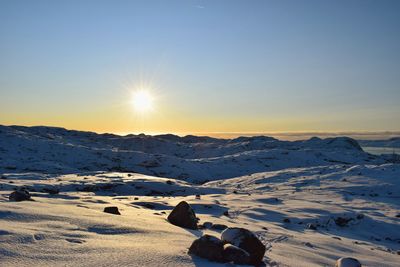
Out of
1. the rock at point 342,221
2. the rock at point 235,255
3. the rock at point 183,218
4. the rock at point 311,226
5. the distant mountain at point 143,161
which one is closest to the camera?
the rock at point 235,255

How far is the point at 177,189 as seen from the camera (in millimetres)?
18391

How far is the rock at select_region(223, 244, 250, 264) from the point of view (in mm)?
3965

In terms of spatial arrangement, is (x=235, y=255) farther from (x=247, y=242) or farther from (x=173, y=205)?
(x=173, y=205)

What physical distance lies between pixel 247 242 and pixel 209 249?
71 cm

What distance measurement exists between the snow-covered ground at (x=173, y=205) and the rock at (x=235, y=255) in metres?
0.33

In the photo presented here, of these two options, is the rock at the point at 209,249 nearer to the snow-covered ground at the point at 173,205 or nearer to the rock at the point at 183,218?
the snow-covered ground at the point at 173,205

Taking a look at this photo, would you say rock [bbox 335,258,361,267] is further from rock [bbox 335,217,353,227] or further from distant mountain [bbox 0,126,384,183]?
distant mountain [bbox 0,126,384,183]

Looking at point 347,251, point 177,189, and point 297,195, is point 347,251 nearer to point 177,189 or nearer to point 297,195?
point 297,195

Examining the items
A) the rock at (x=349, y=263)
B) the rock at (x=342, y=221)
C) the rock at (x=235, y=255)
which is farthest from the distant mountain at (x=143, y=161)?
the rock at (x=349, y=263)

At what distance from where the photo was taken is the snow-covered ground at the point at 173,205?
3805 mm

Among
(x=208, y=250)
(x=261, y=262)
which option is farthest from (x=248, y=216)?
(x=208, y=250)

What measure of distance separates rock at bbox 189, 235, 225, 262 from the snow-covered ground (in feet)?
0.34

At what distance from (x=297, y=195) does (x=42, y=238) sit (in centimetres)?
1403

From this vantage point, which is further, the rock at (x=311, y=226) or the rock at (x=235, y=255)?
the rock at (x=311, y=226)
